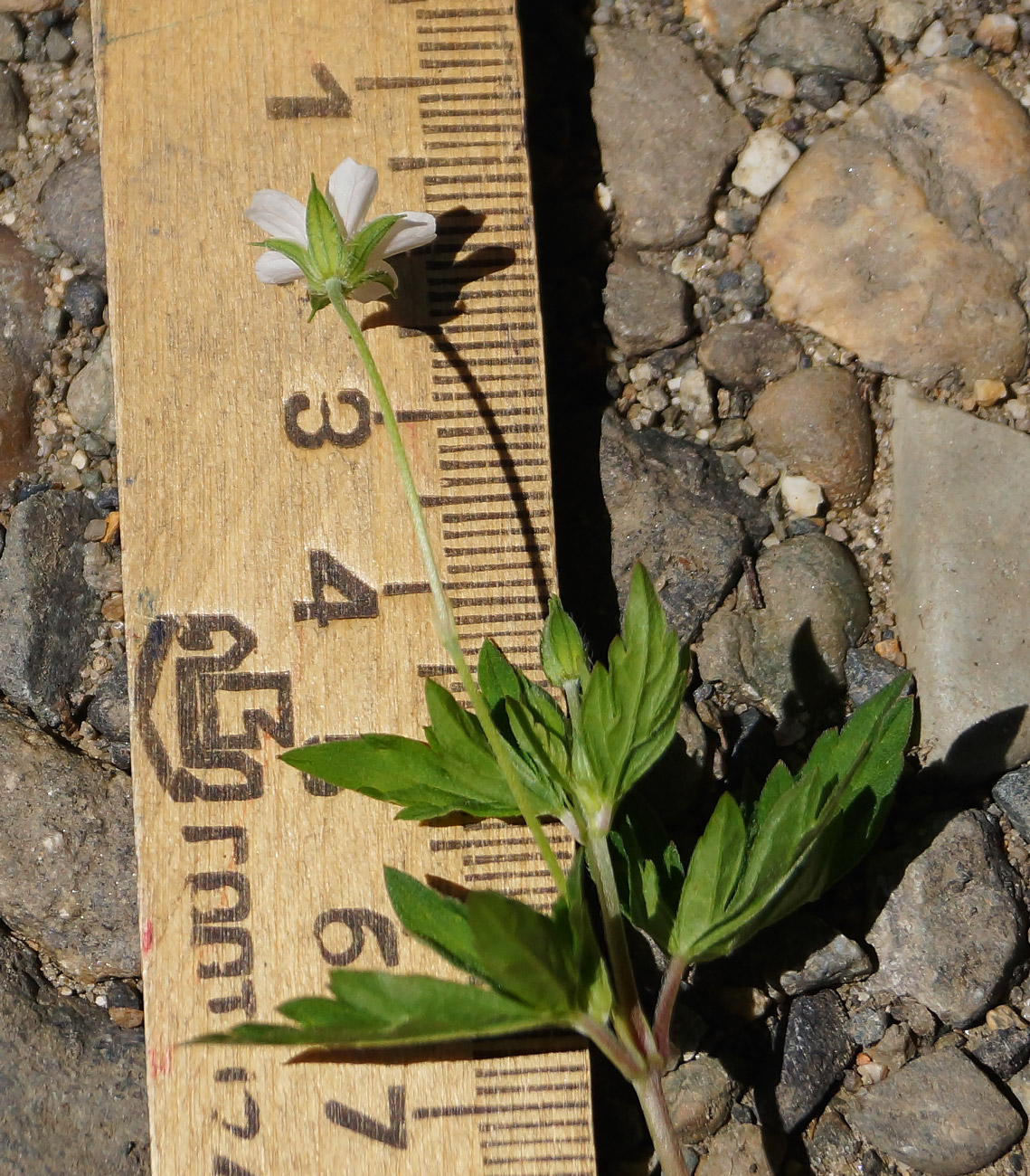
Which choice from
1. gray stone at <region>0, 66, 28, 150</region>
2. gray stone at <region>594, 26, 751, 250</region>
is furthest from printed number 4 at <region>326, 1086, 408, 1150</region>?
gray stone at <region>0, 66, 28, 150</region>

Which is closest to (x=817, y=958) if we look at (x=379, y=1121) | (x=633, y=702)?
(x=633, y=702)

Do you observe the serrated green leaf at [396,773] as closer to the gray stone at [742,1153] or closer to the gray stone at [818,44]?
the gray stone at [742,1153]

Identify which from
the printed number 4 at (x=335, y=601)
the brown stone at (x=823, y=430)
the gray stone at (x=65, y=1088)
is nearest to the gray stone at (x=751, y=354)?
the brown stone at (x=823, y=430)

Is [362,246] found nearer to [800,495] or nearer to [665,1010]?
[800,495]

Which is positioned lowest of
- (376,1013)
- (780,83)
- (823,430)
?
(376,1013)

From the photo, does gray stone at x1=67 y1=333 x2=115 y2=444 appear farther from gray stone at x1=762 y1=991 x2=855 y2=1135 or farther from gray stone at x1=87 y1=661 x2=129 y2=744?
gray stone at x1=762 y1=991 x2=855 y2=1135
